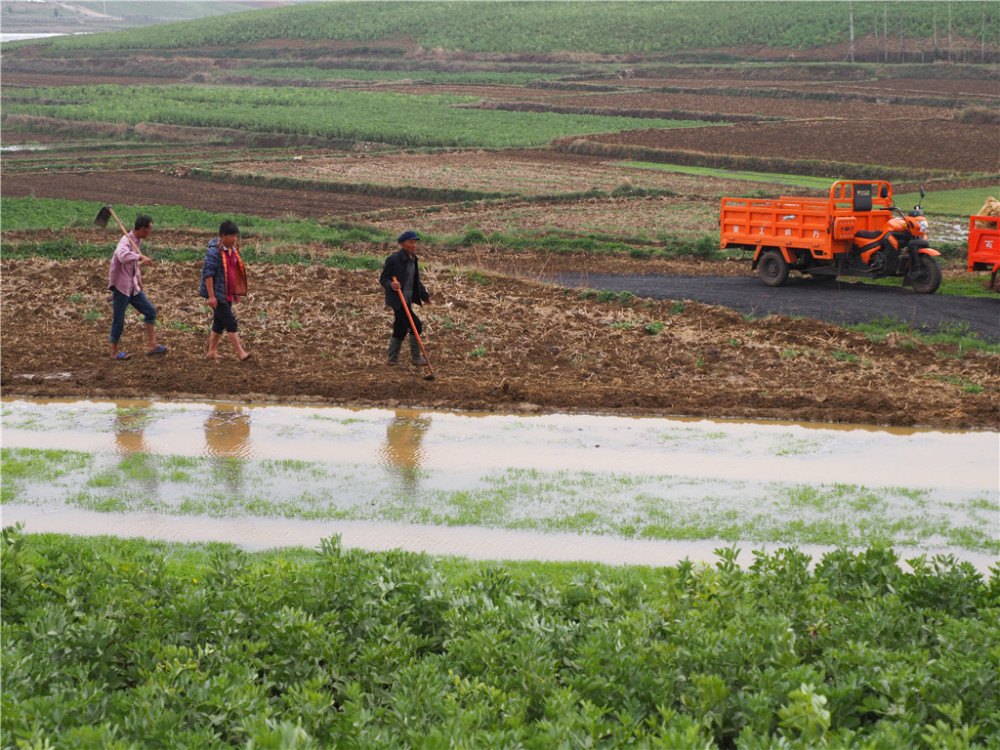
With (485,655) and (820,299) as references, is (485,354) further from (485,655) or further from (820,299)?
(485,655)

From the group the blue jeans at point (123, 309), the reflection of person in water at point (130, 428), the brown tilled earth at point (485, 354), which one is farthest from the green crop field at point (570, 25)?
the reflection of person in water at point (130, 428)

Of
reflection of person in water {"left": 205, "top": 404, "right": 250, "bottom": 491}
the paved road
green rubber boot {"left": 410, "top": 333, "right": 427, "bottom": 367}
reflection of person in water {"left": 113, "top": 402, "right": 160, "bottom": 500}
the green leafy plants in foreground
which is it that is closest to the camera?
the green leafy plants in foreground

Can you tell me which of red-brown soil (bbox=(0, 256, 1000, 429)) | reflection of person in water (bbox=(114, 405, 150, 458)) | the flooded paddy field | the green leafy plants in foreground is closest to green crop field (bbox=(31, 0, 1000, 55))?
red-brown soil (bbox=(0, 256, 1000, 429))

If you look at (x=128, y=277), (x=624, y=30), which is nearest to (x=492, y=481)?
(x=128, y=277)

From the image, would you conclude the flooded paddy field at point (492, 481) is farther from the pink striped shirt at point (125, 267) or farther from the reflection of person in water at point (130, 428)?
the pink striped shirt at point (125, 267)

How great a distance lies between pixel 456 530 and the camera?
917cm

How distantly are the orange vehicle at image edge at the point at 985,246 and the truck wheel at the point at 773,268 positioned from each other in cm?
353

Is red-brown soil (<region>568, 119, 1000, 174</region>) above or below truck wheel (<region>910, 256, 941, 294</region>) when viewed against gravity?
above

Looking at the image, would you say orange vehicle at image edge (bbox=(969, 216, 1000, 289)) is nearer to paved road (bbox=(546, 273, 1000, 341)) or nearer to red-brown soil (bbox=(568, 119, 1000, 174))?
paved road (bbox=(546, 273, 1000, 341))

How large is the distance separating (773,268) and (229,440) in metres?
13.3

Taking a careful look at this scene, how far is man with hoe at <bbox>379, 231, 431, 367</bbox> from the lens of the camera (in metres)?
14.1

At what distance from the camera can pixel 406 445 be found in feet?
38.7

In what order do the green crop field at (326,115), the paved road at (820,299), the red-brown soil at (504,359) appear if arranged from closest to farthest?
the red-brown soil at (504,359), the paved road at (820,299), the green crop field at (326,115)

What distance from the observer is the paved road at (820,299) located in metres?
17.5
